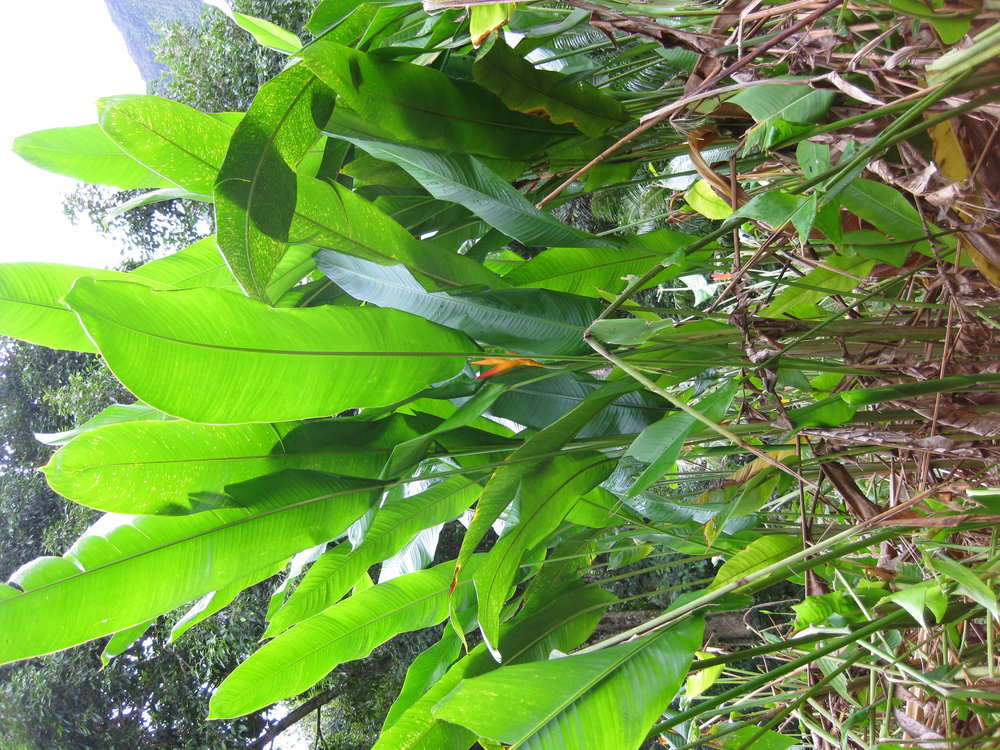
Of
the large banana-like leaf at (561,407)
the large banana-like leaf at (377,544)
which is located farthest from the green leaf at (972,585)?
the large banana-like leaf at (377,544)

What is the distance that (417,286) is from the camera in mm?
455

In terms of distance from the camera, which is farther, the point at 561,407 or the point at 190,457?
the point at 561,407

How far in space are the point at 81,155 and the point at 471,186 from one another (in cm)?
32

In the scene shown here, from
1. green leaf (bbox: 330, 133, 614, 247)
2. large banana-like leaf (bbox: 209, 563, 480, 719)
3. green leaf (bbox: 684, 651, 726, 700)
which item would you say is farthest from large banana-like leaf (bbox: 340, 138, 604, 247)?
green leaf (bbox: 684, 651, 726, 700)

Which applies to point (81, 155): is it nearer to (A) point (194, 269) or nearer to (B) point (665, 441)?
(A) point (194, 269)

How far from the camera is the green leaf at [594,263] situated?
61cm

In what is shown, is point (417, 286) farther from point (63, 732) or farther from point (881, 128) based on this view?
point (63, 732)

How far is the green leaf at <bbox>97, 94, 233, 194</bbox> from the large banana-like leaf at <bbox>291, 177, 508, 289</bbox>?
6 centimetres

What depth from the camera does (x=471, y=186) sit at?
0.49m

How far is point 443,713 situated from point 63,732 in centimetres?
480

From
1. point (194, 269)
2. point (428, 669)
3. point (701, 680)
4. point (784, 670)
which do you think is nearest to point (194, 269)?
point (194, 269)

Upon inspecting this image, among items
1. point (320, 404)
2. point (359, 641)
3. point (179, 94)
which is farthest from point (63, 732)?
point (320, 404)

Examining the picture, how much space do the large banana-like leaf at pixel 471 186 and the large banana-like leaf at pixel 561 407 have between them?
122mm

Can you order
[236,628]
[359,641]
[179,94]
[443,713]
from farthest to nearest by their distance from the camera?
[179,94] < [236,628] < [359,641] < [443,713]
